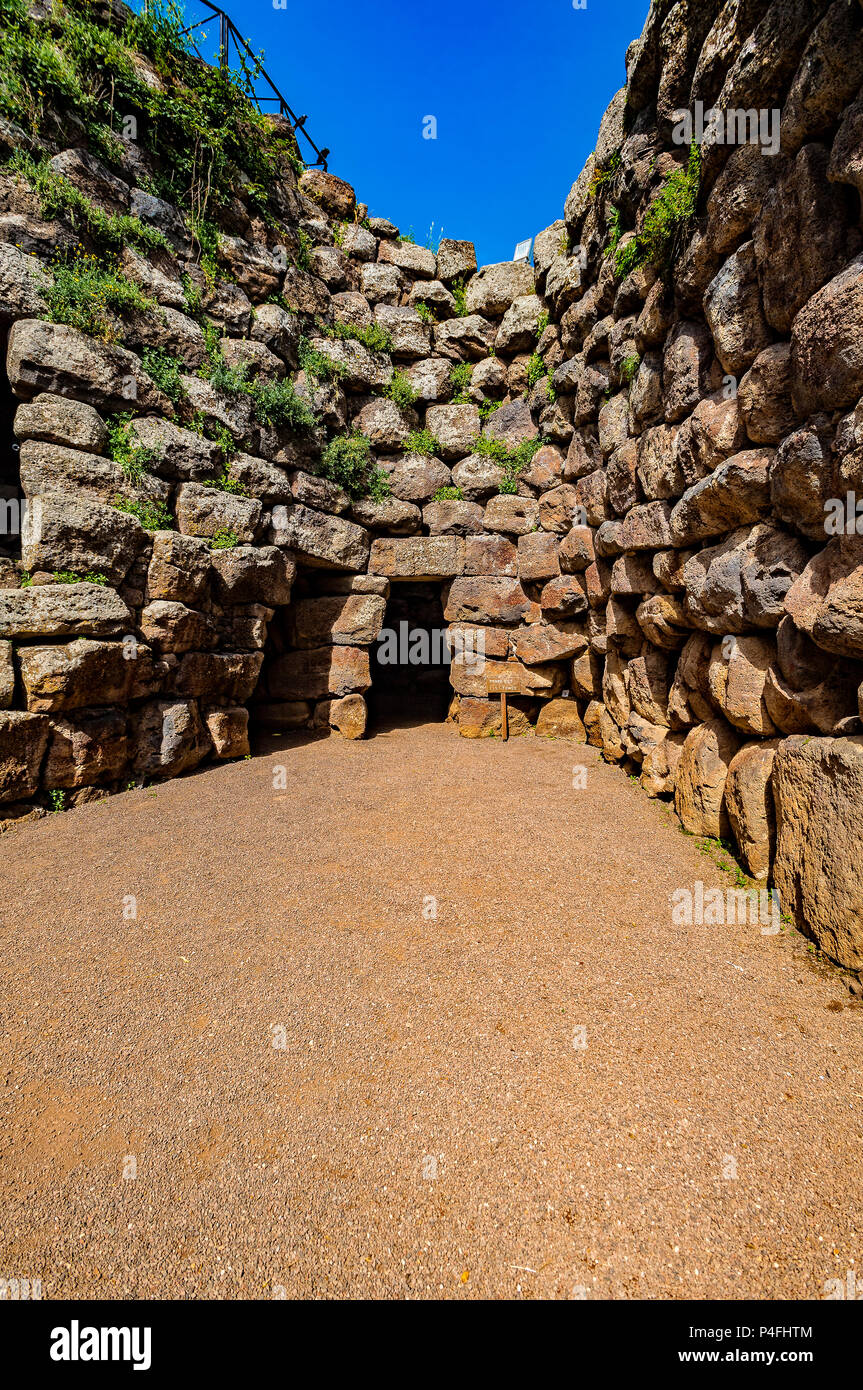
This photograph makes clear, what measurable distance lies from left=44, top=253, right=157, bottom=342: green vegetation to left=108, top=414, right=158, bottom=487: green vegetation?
3.11ft

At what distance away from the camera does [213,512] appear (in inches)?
275

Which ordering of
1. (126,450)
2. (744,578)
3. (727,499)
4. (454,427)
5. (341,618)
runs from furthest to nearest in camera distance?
1. (454,427)
2. (341,618)
3. (126,450)
4. (727,499)
5. (744,578)

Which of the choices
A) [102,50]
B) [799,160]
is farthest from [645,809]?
[102,50]

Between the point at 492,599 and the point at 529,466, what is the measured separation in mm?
2419

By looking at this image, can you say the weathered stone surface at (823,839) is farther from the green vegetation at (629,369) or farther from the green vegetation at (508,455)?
the green vegetation at (508,455)

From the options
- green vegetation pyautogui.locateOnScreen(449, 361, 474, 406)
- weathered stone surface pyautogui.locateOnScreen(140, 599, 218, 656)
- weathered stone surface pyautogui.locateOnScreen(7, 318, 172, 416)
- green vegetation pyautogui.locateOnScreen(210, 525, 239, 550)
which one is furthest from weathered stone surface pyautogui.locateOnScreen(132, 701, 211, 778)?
green vegetation pyautogui.locateOnScreen(449, 361, 474, 406)

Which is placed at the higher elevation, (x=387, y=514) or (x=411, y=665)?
(x=387, y=514)

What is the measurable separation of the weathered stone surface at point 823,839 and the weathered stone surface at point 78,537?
6578mm

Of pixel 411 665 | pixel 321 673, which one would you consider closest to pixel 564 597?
pixel 321 673

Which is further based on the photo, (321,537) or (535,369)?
(535,369)

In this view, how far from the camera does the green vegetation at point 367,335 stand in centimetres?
908

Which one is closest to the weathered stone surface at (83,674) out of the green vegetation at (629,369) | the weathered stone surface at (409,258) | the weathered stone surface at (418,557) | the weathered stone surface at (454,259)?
the weathered stone surface at (418,557)

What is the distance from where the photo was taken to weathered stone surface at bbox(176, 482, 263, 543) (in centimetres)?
674

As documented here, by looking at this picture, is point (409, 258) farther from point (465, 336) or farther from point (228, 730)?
point (228, 730)
